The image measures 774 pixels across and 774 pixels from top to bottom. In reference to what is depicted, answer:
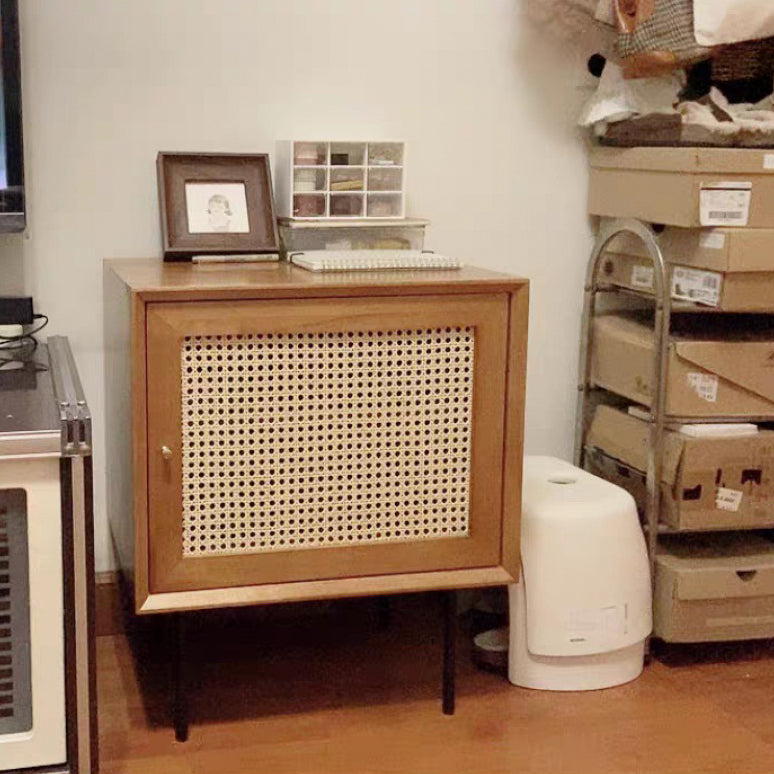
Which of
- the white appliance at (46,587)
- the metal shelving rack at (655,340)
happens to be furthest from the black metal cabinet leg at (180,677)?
the metal shelving rack at (655,340)

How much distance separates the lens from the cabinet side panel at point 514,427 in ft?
6.49

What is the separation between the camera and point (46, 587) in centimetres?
165

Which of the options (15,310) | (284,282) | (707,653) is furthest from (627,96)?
(15,310)

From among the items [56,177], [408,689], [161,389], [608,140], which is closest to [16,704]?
[161,389]

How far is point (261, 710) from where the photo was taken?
2.15 m

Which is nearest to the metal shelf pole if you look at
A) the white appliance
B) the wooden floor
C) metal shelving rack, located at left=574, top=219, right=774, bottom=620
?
metal shelving rack, located at left=574, top=219, right=774, bottom=620

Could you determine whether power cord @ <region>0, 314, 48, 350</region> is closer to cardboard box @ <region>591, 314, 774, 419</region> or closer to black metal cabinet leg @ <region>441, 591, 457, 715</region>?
black metal cabinet leg @ <region>441, 591, 457, 715</region>

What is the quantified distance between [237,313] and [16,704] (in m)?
0.64

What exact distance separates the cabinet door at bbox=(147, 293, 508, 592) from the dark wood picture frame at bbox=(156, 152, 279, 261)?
13.7 inches

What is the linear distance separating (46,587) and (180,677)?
16.6 inches

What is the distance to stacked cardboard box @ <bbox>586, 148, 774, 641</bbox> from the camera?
2188 millimetres

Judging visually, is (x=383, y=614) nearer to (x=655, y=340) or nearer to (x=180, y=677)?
(x=180, y=677)

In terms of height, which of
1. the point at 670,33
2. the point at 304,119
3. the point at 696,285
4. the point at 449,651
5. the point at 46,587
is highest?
the point at 670,33

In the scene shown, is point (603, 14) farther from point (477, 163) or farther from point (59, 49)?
point (59, 49)
